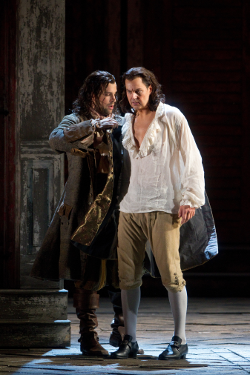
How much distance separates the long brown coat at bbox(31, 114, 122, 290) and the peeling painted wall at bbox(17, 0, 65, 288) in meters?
0.34

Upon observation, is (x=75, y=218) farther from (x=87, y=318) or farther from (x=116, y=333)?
(x=116, y=333)

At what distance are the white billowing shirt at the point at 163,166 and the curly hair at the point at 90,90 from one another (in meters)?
0.38

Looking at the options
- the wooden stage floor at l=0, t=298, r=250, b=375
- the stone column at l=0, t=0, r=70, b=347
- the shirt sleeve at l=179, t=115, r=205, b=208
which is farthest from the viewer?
the stone column at l=0, t=0, r=70, b=347

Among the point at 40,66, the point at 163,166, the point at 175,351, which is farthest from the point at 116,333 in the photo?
the point at 40,66

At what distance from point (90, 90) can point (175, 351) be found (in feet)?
5.29

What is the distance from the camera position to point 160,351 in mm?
3693

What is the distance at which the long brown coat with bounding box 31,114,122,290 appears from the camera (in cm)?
356

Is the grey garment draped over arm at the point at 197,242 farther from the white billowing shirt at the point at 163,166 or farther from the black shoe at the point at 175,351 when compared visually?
the black shoe at the point at 175,351

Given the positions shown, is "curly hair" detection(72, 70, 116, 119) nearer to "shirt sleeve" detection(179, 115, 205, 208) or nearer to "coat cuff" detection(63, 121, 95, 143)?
"coat cuff" detection(63, 121, 95, 143)

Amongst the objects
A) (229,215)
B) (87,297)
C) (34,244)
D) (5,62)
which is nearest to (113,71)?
(229,215)

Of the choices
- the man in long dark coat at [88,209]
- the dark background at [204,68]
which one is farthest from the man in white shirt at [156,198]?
the dark background at [204,68]

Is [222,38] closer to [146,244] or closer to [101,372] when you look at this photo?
[146,244]

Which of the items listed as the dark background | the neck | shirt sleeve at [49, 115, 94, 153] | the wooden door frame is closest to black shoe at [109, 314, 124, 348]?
the wooden door frame

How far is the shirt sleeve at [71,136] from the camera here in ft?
11.2
